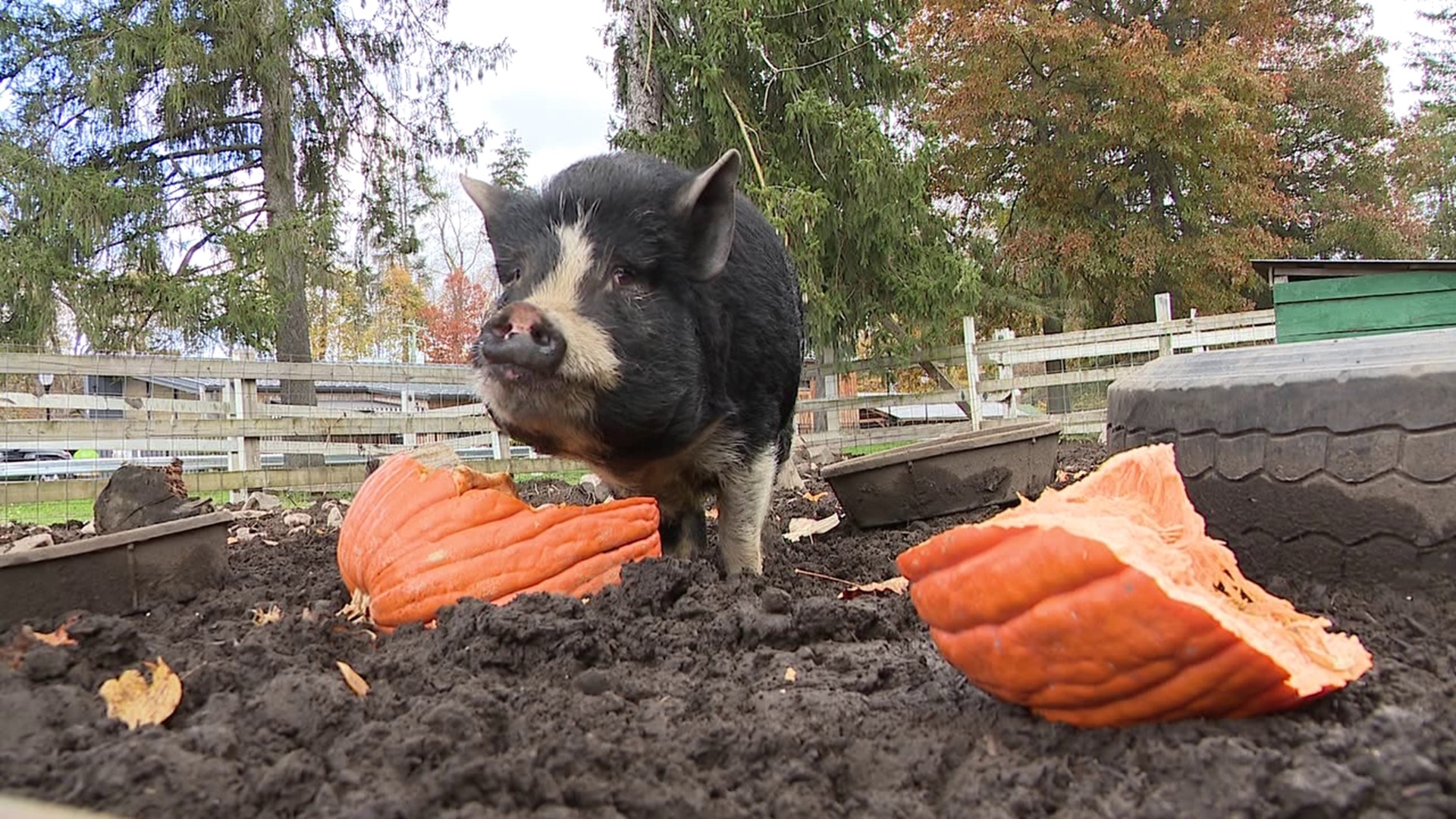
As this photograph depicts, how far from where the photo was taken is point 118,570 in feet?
9.28

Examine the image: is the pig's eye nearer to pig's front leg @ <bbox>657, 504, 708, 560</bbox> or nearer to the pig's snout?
the pig's snout

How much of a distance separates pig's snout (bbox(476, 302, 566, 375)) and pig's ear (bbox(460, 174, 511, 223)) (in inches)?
36.6

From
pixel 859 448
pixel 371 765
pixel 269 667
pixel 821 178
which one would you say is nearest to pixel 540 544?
pixel 269 667

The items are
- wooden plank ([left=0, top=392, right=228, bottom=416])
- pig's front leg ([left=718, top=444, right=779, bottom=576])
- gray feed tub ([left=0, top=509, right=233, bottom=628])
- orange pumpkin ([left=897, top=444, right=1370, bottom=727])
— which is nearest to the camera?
orange pumpkin ([left=897, top=444, right=1370, bottom=727])

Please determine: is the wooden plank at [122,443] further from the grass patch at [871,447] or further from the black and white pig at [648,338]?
the grass patch at [871,447]

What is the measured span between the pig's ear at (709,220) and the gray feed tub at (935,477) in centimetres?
146

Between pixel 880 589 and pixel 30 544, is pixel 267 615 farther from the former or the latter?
pixel 30 544

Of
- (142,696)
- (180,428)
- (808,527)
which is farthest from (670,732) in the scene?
(180,428)

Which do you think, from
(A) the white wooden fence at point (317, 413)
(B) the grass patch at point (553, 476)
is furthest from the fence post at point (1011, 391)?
(B) the grass patch at point (553, 476)

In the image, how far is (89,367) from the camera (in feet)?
28.5

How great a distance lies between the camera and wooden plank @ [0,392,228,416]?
9.66m

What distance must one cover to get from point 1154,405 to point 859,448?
12.6 m

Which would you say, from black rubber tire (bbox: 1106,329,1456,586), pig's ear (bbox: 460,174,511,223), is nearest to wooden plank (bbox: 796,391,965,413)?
pig's ear (bbox: 460,174,511,223)

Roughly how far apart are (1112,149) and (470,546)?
61.3 feet
